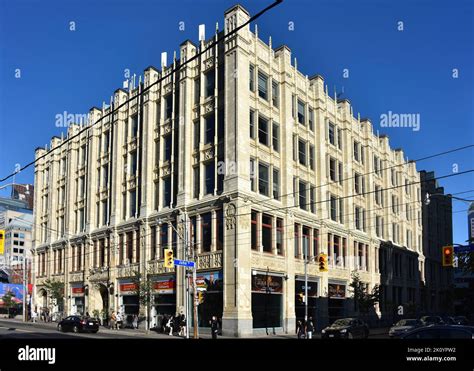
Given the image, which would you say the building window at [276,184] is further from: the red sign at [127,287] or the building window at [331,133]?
the red sign at [127,287]

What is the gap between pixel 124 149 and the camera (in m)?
54.8

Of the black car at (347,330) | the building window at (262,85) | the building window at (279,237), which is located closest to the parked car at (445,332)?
the black car at (347,330)

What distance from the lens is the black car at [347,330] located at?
107 ft

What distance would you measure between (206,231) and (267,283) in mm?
6695

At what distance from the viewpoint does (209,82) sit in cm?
4434

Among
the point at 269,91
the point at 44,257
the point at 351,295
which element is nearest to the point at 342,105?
the point at 269,91

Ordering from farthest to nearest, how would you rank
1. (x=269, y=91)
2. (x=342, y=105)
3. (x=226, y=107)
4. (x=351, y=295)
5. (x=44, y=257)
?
(x=44, y=257), (x=342, y=105), (x=351, y=295), (x=269, y=91), (x=226, y=107)

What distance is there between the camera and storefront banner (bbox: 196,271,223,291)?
3916 centimetres

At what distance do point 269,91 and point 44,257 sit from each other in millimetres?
42244

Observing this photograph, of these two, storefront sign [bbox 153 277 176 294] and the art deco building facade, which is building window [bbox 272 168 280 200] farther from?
storefront sign [bbox 153 277 176 294]

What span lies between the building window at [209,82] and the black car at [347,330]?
22498 millimetres

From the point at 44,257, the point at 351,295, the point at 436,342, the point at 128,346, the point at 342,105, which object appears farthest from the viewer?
the point at 44,257

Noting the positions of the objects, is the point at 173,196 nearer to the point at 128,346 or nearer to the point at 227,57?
the point at 227,57

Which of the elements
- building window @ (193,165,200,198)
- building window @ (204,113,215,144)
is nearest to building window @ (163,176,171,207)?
building window @ (193,165,200,198)
